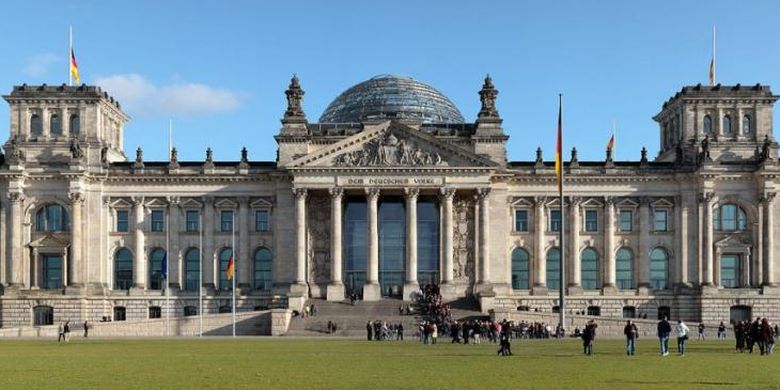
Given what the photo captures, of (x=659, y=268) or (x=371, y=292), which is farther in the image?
(x=659, y=268)

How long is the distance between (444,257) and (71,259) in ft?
111

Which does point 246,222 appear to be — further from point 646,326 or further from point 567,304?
point 646,326

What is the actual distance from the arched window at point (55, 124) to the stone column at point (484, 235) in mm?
39030

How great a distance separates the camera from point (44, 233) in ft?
367

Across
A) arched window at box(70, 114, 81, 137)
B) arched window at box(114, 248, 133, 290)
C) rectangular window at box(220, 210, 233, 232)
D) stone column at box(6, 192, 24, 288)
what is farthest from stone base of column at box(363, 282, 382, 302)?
stone column at box(6, 192, 24, 288)

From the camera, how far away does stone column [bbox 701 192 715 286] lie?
111000 millimetres

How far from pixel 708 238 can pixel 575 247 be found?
12.0 metres

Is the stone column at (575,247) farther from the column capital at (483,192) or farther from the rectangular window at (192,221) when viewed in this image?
the rectangular window at (192,221)

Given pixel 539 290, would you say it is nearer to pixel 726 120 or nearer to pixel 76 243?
pixel 726 120

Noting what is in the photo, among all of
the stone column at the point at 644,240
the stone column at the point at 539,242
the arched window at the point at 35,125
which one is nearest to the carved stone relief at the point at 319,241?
the stone column at the point at 539,242

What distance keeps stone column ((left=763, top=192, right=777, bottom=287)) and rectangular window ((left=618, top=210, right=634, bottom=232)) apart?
39.2ft

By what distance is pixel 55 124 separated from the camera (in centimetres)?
11319

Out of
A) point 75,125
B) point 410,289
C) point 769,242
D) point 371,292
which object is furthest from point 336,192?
point 769,242

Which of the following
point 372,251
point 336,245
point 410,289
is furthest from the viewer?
point 336,245
